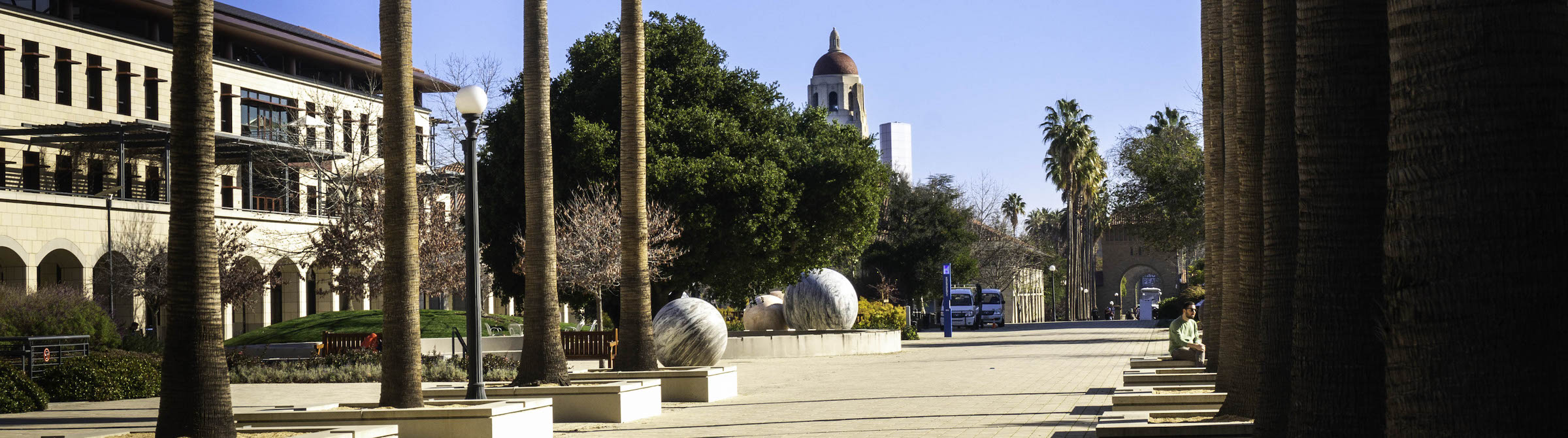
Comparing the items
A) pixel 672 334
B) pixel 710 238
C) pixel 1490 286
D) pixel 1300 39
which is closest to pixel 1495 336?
pixel 1490 286

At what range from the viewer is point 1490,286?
12.4 ft

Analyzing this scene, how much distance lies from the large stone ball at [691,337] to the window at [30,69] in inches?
1224

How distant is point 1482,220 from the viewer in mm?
3789

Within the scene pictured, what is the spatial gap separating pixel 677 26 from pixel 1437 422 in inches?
1146

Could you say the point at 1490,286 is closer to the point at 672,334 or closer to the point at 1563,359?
the point at 1563,359

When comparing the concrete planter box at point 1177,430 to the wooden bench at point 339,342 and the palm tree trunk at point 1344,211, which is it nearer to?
the palm tree trunk at point 1344,211

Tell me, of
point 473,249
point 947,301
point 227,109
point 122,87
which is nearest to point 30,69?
point 122,87

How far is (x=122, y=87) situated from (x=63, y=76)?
2770 mm

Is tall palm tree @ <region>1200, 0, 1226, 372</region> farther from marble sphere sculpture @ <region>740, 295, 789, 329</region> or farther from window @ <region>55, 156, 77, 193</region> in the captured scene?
window @ <region>55, 156, 77, 193</region>

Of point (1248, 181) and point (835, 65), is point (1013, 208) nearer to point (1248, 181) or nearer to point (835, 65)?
point (835, 65)

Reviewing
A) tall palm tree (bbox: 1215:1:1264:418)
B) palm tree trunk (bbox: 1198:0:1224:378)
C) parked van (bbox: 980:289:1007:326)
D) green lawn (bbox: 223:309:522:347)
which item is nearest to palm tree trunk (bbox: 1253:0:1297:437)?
tall palm tree (bbox: 1215:1:1264:418)

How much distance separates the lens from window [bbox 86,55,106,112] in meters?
46.0

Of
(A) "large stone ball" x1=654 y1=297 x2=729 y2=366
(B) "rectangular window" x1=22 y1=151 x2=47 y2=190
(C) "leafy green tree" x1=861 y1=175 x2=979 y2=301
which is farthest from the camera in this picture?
(C) "leafy green tree" x1=861 y1=175 x2=979 y2=301

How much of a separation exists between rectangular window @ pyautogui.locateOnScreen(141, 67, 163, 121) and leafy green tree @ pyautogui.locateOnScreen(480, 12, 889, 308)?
74.1 ft
